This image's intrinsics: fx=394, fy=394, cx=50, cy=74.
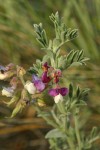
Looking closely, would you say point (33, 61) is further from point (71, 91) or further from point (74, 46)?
point (71, 91)

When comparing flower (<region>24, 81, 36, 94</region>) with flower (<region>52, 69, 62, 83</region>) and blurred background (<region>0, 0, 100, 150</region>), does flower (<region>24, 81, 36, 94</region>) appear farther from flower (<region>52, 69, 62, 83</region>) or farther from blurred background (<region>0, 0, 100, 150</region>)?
blurred background (<region>0, 0, 100, 150</region>)

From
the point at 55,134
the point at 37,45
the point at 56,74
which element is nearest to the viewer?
the point at 56,74

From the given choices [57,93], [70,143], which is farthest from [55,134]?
[57,93]

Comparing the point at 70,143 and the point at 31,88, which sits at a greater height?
the point at 31,88

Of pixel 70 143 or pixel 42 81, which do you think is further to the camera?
pixel 70 143

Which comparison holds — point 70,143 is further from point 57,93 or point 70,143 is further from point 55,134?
point 57,93

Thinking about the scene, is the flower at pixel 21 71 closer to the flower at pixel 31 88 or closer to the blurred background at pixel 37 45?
the flower at pixel 31 88

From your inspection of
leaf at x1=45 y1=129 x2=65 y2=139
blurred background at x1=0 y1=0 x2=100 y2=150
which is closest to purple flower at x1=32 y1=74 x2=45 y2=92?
leaf at x1=45 y1=129 x2=65 y2=139

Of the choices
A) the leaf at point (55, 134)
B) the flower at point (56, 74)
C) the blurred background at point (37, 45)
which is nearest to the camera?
the flower at point (56, 74)

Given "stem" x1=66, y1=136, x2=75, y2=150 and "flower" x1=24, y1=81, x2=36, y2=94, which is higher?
"flower" x1=24, y1=81, x2=36, y2=94

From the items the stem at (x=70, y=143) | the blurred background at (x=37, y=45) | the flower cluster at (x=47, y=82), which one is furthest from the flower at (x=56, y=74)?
the blurred background at (x=37, y=45)
